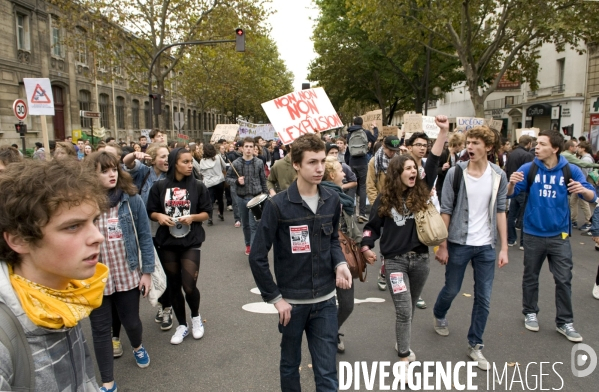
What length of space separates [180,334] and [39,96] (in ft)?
22.3

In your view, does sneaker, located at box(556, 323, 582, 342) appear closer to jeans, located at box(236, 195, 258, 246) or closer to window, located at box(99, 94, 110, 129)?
jeans, located at box(236, 195, 258, 246)

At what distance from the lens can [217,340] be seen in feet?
14.4

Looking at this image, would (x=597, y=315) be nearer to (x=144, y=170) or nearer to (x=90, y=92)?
(x=144, y=170)

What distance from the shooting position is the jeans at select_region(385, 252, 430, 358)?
3.65 meters

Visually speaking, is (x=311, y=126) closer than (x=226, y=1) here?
Yes

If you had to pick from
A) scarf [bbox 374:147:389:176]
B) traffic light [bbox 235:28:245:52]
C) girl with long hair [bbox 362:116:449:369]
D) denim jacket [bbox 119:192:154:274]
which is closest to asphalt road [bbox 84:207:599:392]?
girl with long hair [bbox 362:116:449:369]

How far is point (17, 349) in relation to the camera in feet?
4.36

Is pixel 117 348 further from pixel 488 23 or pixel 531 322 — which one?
pixel 488 23

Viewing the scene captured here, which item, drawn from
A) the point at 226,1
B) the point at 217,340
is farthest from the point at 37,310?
the point at 226,1

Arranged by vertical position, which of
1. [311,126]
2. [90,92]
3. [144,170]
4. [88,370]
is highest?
[90,92]

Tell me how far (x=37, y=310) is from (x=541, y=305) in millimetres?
5398

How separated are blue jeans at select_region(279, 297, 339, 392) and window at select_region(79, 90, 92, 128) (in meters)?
32.6

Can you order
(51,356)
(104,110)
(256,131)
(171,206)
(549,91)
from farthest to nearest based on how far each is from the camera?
(104,110) → (549,91) → (256,131) → (171,206) → (51,356)

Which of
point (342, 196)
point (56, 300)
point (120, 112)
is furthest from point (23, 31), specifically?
point (56, 300)
